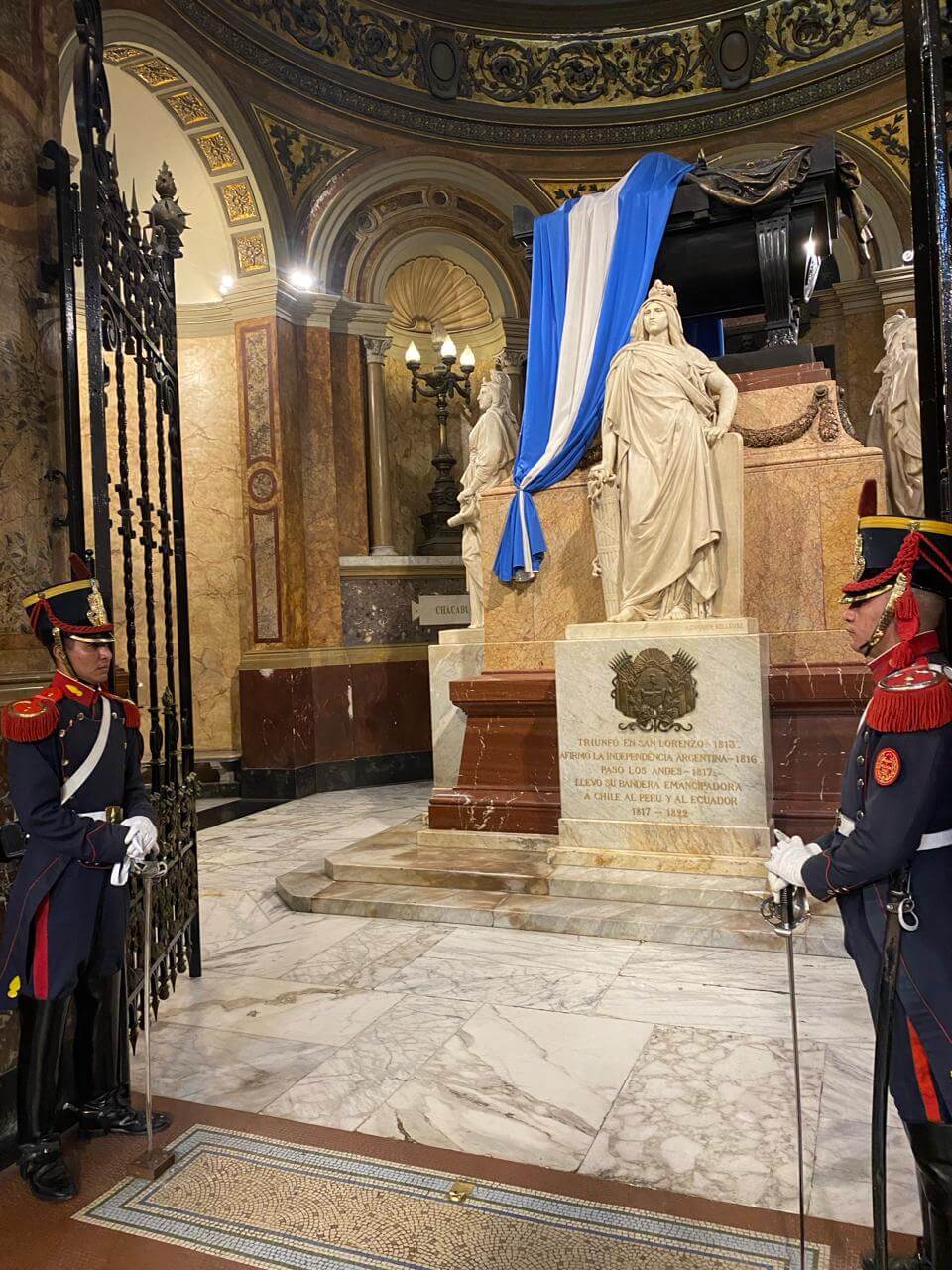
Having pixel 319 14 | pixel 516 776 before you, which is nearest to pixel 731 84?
pixel 319 14

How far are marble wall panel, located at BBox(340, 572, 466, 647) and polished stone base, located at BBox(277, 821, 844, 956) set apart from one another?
4281 mm

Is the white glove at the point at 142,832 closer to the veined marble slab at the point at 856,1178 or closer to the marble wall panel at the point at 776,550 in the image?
the veined marble slab at the point at 856,1178

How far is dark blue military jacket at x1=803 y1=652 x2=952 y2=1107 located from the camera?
68.7 inches

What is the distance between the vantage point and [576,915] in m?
4.34

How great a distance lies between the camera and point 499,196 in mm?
10555

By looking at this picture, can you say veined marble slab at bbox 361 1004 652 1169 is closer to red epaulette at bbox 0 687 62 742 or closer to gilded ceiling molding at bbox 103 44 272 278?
red epaulette at bbox 0 687 62 742

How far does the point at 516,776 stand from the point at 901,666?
152 inches

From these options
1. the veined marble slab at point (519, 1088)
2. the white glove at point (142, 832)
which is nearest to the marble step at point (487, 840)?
the veined marble slab at point (519, 1088)

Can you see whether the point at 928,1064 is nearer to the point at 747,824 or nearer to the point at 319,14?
the point at 747,824

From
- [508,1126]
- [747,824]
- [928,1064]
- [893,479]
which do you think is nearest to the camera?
[928,1064]

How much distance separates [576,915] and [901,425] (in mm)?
5459

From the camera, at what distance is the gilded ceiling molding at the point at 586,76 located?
9.35 metres

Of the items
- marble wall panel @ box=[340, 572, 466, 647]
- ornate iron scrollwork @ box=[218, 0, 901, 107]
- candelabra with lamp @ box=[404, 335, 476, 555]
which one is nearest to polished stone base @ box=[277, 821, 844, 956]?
marble wall panel @ box=[340, 572, 466, 647]

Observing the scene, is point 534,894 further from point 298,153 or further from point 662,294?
point 298,153
